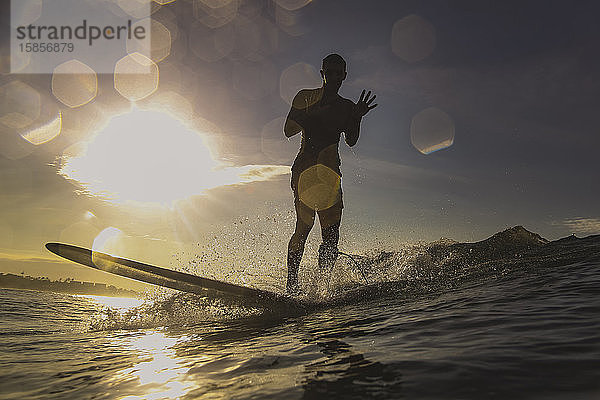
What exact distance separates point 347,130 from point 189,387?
406 cm

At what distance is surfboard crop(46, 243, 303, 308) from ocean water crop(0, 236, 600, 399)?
21cm

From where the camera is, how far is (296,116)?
5.12 metres

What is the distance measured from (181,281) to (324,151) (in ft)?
8.31

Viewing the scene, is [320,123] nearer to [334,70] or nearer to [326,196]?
[334,70]

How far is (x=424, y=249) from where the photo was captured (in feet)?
33.5

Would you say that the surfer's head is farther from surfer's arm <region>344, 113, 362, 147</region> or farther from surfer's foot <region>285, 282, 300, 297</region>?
surfer's foot <region>285, 282, 300, 297</region>

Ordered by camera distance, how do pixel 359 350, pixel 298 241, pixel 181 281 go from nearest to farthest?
pixel 359 350
pixel 181 281
pixel 298 241

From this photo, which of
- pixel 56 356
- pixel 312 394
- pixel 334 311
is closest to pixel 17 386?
pixel 56 356

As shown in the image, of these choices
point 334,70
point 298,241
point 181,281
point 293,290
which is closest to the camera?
point 181,281

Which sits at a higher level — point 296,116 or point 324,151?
point 296,116

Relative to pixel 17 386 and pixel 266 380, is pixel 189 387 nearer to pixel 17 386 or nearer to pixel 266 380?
pixel 266 380

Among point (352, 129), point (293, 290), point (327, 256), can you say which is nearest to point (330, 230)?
point (327, 256)

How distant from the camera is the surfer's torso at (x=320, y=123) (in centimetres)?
505

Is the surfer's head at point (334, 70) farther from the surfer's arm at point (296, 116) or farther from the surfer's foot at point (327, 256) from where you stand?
the surfer's foot at point (327, 256)
